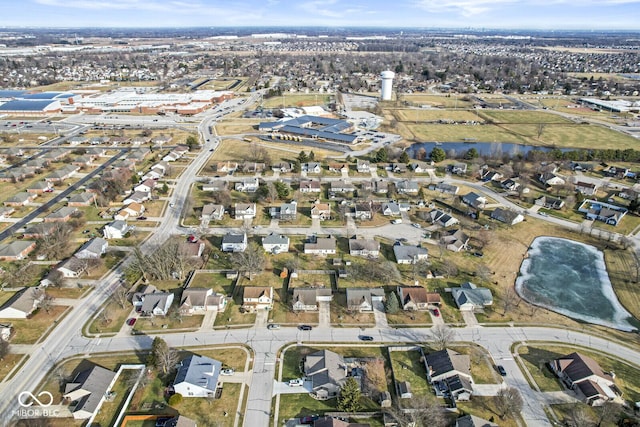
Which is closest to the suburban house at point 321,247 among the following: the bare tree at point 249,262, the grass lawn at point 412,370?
the bare tree at point 249,262

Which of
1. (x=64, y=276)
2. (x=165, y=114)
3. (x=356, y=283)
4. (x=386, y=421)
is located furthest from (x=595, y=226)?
(x=165, y=114)

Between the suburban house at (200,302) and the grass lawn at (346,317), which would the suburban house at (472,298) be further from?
the suburban house at (200,302)

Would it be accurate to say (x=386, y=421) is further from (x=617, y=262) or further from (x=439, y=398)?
(x=617, y=262)

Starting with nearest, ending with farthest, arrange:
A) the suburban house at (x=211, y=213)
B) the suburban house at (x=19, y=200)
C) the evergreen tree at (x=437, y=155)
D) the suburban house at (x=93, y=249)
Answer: the suburban house at (x=93, y=249)
the suburban house at (x=211, y=213)
the suburban house at (x=19, y=200)
the evergreen tree at (x=437, y=155)

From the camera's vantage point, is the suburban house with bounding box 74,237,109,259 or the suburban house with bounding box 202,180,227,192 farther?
the suburban house with bounding box 202,180,227,192

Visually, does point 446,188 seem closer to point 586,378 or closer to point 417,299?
point 417,299

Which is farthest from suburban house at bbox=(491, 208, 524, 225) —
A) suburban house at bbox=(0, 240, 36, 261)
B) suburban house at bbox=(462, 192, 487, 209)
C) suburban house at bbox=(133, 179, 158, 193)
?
suburban house at bbox=(0, 240, 36, 261)

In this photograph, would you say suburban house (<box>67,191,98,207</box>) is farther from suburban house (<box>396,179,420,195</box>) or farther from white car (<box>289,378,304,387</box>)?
suburban house (<box>396,179,420,195</box>)
